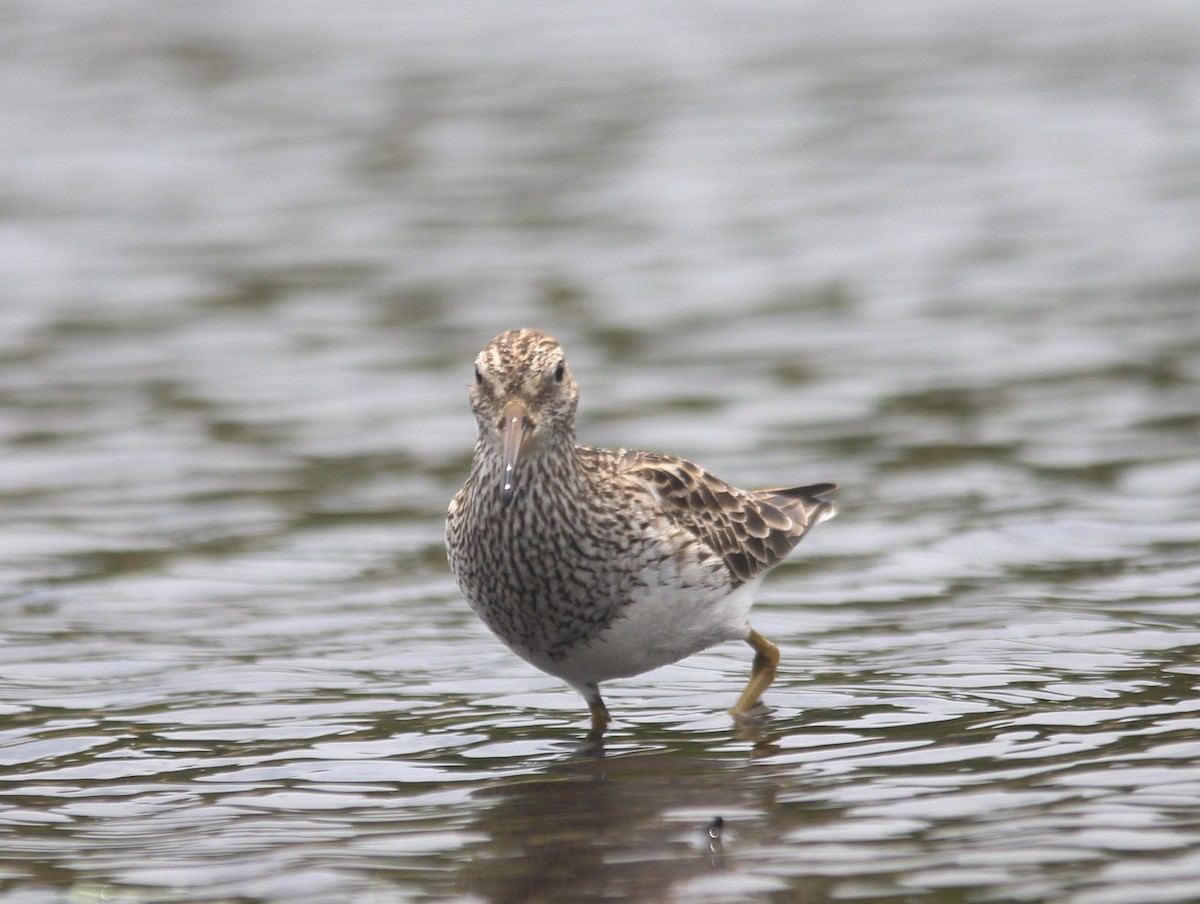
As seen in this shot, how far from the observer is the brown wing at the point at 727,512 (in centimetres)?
927

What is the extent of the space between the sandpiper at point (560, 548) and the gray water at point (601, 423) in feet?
1.63

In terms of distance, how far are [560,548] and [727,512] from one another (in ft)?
4.67

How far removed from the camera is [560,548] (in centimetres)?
852

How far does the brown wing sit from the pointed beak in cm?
105

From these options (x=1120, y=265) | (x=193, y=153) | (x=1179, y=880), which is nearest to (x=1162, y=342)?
(x=1120, y=265)

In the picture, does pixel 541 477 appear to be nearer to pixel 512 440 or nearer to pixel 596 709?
pixel 512 440

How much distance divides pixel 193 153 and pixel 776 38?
8.91 meters

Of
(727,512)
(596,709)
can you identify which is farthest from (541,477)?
(727,512)

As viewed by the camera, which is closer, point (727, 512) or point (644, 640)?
point (644, 640)

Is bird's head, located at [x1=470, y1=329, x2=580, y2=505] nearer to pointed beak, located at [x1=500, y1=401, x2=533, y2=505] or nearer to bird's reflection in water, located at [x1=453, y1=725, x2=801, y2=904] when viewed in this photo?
pointed beak, located at [x1=500, y1=401, x2=533, y2=505]

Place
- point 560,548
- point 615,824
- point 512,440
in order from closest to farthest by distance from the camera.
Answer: point 615,824 < point 512,440 < point 560,548

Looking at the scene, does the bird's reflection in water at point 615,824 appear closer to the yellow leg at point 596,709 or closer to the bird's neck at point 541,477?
the yellow leg at point 596,709

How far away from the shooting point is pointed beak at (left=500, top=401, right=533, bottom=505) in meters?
8.06

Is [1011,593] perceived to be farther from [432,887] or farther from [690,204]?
[690,204]
